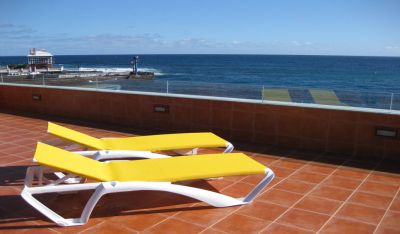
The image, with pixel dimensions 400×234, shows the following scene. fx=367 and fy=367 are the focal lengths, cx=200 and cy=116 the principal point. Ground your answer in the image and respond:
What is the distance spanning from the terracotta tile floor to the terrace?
0.01 meters

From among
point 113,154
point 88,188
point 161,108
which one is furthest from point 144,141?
point 161,108

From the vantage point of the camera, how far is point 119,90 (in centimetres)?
778

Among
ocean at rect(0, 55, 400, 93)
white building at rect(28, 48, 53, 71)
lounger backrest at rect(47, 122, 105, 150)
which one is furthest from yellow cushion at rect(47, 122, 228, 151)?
white building at rect(28, 48, 53, 71)

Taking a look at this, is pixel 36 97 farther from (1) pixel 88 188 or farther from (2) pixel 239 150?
(1) pixel 88 188

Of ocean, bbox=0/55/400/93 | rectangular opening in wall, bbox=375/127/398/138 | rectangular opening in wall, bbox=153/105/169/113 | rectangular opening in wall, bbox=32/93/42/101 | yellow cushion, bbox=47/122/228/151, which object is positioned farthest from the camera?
ocean, bbox=0/55/400/93

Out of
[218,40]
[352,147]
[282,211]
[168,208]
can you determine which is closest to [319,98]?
[352,147]

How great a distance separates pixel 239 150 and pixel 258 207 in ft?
7.25

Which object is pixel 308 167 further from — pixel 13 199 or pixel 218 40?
pixel 218 40

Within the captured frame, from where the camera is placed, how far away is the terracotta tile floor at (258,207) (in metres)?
3.25

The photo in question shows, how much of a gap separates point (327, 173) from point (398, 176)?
89cm

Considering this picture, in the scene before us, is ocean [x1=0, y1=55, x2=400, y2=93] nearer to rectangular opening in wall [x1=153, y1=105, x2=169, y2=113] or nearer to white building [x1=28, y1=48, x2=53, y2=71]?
white building [x1=28, y1=48, x2=53, y2=71]

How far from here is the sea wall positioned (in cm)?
550

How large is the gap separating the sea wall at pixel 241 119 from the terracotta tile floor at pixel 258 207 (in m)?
0.58

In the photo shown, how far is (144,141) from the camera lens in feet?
15.9
